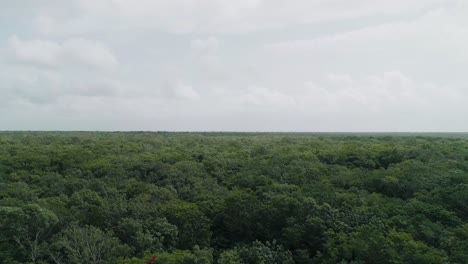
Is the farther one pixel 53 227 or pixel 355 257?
pixel 53 227

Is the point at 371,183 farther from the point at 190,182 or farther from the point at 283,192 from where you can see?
the point at 190,182

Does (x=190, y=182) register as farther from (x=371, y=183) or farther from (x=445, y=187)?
(x=445, y=187)

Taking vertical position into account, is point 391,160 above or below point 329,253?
above

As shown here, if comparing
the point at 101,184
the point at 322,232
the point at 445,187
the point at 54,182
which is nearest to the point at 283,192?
the point at 322,232

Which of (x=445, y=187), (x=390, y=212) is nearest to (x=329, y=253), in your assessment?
(x=390, y=212)

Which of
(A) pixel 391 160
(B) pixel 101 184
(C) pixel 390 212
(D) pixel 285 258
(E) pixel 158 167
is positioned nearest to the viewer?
(D) pixel 285 258

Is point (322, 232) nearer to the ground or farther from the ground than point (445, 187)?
nearer to the ground

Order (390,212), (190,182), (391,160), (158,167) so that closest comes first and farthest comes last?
1. (390,212)
2. (190,182)
3. (158,167)
4. (391,160)
